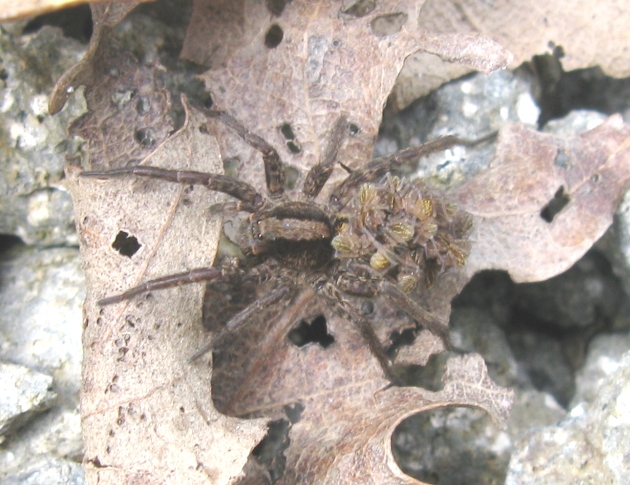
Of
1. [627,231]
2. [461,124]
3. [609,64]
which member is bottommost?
[627,231]

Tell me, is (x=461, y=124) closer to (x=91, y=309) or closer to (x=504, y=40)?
(x=504, y=40)

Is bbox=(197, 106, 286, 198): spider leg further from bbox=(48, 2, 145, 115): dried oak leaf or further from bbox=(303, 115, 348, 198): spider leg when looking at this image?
bbox=(48, 2, 145, 115): dried oak leaf

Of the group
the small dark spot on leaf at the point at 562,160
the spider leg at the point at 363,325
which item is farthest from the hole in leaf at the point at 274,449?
the small dark spot on leaf at the point at 562,160

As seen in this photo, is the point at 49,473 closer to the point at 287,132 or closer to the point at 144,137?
the point at 144,137

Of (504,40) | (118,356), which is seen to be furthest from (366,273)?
(504,40)

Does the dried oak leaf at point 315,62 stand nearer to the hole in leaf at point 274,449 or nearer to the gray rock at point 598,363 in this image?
the hole in leaf at point 274,449

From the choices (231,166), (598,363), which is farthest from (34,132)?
(598,363)
